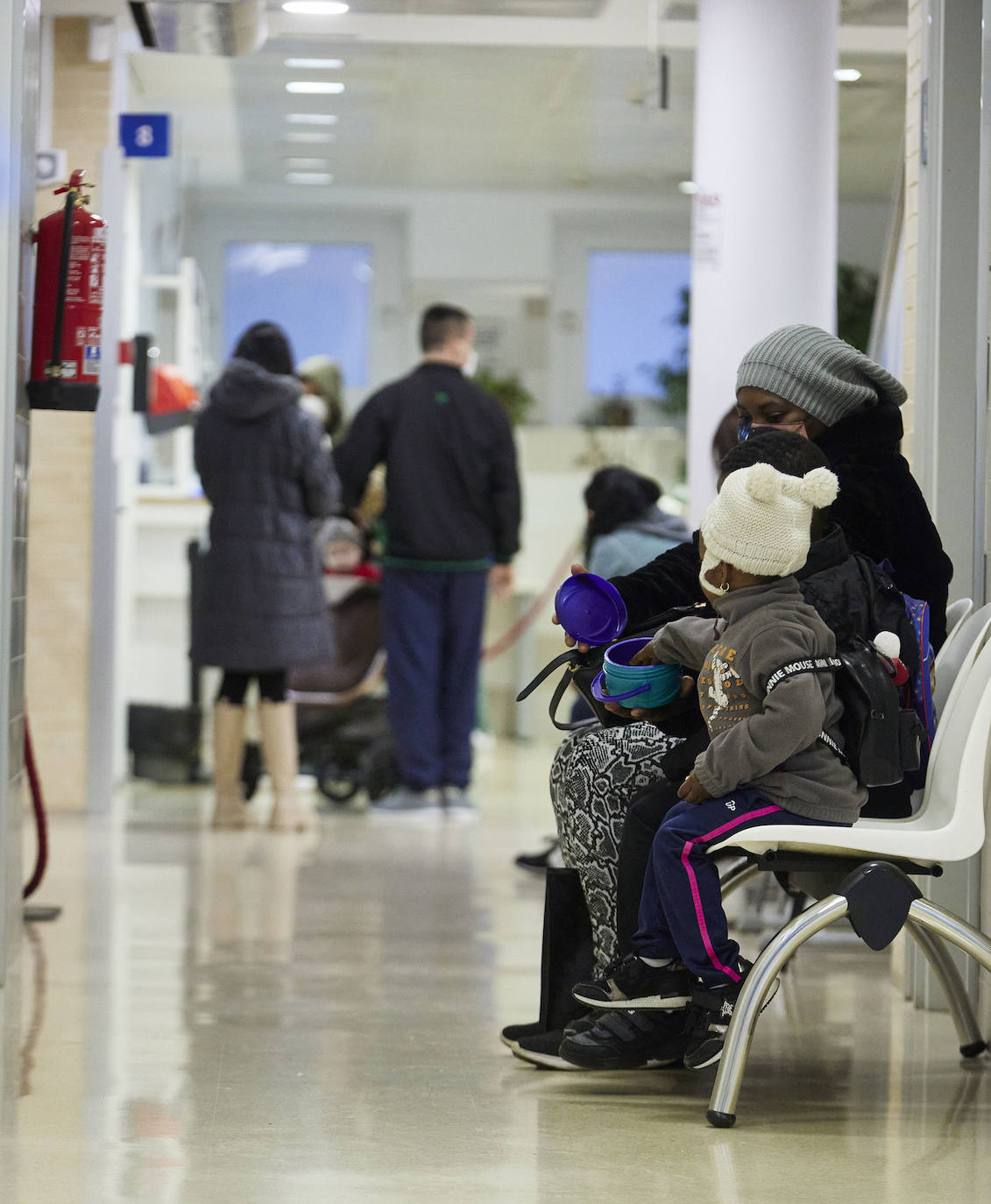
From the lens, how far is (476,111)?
784 cm

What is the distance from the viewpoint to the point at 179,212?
8781mm

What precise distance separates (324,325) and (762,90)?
253 inches

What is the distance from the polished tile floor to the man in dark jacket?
4.72 ft

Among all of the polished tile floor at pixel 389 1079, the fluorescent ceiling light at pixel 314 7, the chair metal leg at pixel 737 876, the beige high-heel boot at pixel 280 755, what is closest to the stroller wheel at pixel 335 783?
the beige high-heel boot at pixel 280 755

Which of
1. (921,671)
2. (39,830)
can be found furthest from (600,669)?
(39,830)

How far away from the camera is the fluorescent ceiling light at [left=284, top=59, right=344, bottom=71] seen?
6.88m

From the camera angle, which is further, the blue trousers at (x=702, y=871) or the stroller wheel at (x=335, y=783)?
the stroller wheel at (x=335, y=783)

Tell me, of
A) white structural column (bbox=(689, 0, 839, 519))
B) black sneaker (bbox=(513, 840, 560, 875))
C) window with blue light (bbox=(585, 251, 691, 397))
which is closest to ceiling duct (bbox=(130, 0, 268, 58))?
white structural column (bbox=(689, 0, 839, 519))

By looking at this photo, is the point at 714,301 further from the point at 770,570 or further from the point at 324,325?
the point at 324,325

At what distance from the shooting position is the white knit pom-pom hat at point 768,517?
238cm

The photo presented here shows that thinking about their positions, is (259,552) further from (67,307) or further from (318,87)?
(318,87)

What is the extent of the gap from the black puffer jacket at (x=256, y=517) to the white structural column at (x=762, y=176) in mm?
1595

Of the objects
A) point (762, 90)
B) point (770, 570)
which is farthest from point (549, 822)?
point (770, 570)

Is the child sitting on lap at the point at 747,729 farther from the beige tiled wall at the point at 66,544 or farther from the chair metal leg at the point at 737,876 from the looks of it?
the beige tiled wall at the point at 66,544
